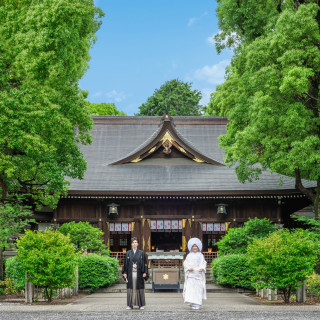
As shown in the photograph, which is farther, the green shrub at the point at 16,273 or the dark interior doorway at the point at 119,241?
the dark interior doorway at the point at 119,241

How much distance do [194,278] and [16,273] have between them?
5.13 metres

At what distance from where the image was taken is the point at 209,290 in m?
16.9

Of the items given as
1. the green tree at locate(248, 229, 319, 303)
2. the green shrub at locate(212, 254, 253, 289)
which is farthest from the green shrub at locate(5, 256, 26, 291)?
the green shrub at locate(212, 254, 253, 289)

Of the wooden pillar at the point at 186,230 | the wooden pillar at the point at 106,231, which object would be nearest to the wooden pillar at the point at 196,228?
the wooden pillar at the point at 186,230

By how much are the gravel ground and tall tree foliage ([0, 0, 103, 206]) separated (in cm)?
609

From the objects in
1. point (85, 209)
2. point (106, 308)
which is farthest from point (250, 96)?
point (106, 308)

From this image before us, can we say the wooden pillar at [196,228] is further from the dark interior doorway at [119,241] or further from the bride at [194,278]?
the bride at [194,278]

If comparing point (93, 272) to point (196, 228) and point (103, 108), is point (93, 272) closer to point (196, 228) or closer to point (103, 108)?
point (196, 228)

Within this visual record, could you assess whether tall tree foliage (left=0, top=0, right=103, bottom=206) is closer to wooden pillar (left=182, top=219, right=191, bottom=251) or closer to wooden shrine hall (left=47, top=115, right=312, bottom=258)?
wooden shrine hall (left=47, top=115, right=312, bottom=258)

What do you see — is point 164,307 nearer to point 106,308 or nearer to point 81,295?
point 106,308

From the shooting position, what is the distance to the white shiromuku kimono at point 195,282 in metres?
11.6

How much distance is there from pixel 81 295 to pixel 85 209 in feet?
23.0

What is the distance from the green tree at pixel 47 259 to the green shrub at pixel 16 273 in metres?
0.61

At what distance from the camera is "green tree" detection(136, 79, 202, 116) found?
51.8 m
